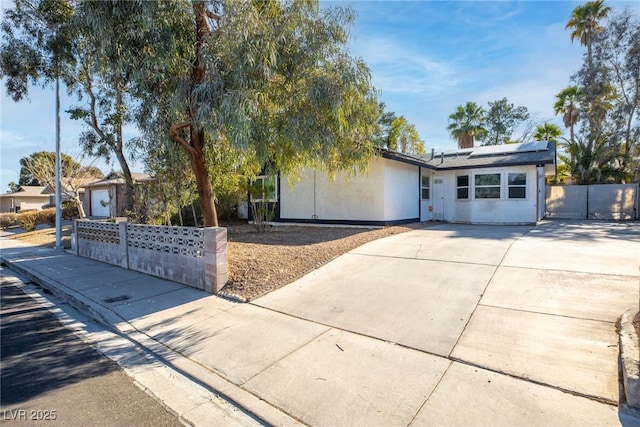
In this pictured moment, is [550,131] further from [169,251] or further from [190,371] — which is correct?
[190,371]

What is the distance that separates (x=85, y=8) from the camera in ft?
18.2

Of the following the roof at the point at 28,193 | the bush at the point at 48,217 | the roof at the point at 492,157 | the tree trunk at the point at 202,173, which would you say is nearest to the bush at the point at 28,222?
the bush at the point at 48,217

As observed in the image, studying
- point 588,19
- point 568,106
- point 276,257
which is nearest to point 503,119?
point 568,106

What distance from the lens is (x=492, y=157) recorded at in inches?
627

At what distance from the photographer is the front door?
16578 mm

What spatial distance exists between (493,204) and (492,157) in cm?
254

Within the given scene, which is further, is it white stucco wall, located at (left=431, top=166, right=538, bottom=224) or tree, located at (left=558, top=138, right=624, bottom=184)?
tree, located at (left=558, top=138, right=624, bottom=184)

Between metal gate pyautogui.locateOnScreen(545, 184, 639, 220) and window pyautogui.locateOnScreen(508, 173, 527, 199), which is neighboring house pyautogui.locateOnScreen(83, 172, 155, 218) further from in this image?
metal gate pyautogui.locateOnScreen(545, 184, 639, 220)

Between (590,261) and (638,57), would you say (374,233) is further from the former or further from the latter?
(638,57)

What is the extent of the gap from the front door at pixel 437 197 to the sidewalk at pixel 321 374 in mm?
13173

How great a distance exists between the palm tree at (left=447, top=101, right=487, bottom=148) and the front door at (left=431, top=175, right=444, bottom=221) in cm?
1496

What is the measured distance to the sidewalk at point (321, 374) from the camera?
2.86m

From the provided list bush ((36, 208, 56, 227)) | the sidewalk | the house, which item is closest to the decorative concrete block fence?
the sidewalk

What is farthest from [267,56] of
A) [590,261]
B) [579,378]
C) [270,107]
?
[590,261]
